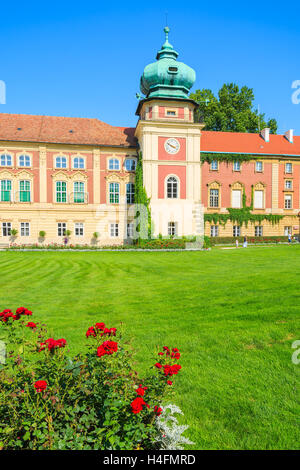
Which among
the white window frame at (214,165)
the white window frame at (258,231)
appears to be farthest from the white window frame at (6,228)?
the white window frame at (258,231)

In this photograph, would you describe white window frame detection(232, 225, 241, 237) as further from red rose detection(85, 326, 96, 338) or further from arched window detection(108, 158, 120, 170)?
red rose detection(85, 326, 96, 338)

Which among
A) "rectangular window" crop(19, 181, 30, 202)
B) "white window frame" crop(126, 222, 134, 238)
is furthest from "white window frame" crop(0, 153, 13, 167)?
"white window frame" crop(126, 222, 134, 238)

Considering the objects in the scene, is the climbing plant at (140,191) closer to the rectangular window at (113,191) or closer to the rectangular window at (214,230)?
the rectangular window at (113,191)

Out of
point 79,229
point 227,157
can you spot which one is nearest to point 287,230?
point 227,157

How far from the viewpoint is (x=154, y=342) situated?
569 cm

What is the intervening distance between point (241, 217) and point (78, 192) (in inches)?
782

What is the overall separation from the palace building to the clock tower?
0.10 meters

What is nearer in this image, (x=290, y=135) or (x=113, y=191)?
(x=113, y=191)

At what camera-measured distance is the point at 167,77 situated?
32438mm

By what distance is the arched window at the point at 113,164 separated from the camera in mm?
34375

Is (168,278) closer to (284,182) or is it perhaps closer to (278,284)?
(278,284)

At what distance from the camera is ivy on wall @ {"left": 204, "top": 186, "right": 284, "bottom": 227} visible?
37.0 m

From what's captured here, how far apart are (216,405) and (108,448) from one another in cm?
179

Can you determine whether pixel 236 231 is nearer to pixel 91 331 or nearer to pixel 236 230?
pixel 236 230
